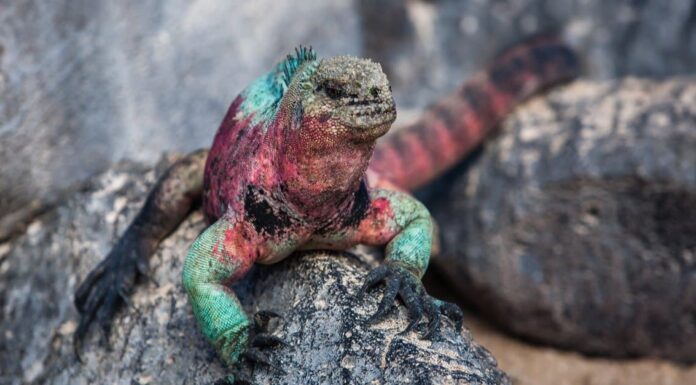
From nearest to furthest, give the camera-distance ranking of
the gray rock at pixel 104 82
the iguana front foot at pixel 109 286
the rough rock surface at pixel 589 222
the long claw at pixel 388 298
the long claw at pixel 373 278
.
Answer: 1. the long claw at pixel 388 298
2. the long claw at pixel 373 278
3. the iguana front foot at pixel 109 286
4. the gray rock at pixel 104 82
5. the rough rock surface at pixel 589 222

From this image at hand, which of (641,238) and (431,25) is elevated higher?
(431,25)

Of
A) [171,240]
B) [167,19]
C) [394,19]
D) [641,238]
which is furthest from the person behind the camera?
[394,19]

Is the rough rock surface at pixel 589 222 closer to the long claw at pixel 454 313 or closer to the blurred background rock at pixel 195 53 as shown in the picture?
the blurred background rock at pixel 195 53

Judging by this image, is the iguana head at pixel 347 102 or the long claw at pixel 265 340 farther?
the long claw at pixel 265 340

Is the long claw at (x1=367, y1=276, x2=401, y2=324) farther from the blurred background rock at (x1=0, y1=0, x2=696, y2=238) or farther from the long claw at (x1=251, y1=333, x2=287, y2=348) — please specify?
the blurred background rock at (x1=0, y1=0, x2=696, y2=238)

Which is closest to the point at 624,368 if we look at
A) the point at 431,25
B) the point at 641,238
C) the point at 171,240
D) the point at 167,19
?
the point at 641,238

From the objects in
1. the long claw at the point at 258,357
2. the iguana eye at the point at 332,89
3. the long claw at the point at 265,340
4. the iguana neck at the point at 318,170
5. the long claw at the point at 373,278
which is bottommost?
the long claw at the point at 258,357

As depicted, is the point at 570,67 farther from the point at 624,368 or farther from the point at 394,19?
the point at 624,368

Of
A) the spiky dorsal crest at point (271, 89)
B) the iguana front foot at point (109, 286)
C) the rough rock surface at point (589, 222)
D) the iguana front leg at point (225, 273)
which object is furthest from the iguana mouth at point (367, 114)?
the rough rock surface at point (589, 222)
